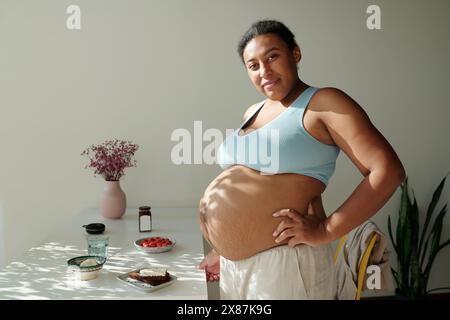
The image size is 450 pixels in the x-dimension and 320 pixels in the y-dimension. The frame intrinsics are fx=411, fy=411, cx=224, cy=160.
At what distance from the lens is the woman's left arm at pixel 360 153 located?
36.9 inches

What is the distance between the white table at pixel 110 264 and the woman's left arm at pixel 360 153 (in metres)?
0.47

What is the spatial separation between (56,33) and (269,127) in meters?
1.72

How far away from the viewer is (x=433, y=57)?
2.50m

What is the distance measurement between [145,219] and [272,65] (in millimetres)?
1029

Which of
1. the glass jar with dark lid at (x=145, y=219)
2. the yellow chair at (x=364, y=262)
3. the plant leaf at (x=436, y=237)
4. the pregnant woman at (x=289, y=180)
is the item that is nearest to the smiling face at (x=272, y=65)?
the pregnant woman at (x=289, y=180)

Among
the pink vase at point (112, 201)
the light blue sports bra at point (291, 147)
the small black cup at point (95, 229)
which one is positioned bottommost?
the small black cup at point (95, 229)

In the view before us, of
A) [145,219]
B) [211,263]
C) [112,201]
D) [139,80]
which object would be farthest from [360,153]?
[139,80]

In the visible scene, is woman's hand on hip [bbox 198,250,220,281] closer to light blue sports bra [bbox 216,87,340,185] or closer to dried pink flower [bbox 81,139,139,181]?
light blue sports bra [bbox 216,87,340,185]

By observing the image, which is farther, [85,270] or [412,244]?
[412,244]

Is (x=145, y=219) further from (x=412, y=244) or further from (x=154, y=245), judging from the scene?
(x=412, y=244)

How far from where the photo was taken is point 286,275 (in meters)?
1.01

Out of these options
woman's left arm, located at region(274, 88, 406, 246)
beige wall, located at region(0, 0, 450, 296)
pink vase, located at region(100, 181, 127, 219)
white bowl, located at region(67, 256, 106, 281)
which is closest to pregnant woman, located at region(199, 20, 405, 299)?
woman's left arm, located at region(274, 88, 406, 246)

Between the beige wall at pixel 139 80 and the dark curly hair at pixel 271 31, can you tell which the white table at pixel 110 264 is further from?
the dark curly hair at pixel 271 31
